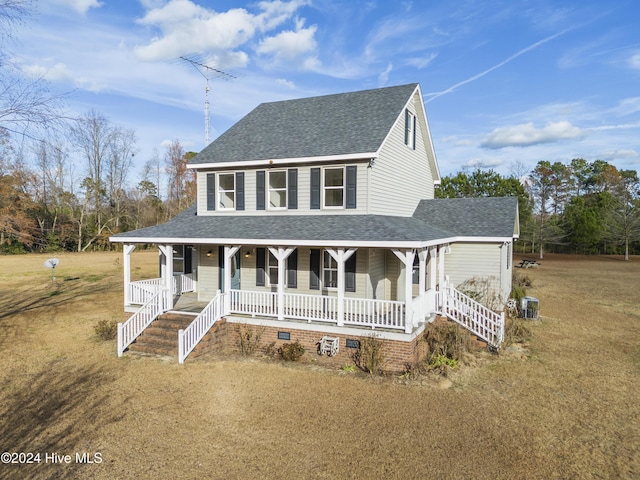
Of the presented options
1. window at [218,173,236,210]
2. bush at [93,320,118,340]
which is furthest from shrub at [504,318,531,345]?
bush at [93,320,118,340]

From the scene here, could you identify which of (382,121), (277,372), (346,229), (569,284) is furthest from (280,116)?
(569,284)

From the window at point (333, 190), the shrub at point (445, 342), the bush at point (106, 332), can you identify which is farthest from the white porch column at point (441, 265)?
the bush at point (106, 332)

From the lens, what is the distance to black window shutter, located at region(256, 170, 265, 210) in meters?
16.2

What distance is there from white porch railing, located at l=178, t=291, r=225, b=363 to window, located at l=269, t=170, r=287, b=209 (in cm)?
441

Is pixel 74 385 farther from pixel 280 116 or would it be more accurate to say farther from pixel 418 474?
pixel 280 116

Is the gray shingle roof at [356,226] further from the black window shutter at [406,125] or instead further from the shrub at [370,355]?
the black window shutter at [406,125]

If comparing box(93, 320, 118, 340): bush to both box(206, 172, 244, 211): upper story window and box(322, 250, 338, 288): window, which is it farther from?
box(322, 250, 338, 288): window

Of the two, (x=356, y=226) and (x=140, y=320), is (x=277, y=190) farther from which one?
(x=140, y=320)

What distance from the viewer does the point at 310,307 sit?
45.0 feet

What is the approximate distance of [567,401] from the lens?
9.80 metres

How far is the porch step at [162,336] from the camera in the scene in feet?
42.7

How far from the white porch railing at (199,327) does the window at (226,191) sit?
15.8 ft

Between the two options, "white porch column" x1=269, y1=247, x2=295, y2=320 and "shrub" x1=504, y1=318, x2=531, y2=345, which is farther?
"shrub" x1=504, y1=318, x2=531, y2=345

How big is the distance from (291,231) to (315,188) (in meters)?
2.48
